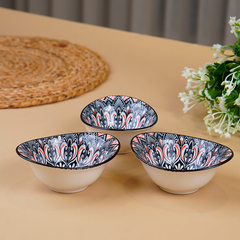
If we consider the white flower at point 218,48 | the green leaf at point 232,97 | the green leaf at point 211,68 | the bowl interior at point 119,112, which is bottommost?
the bowl interior at point 119,112

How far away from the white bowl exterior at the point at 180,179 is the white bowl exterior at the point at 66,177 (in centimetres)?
7

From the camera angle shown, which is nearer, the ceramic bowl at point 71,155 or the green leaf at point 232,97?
the ceramic bowl at point 71,155

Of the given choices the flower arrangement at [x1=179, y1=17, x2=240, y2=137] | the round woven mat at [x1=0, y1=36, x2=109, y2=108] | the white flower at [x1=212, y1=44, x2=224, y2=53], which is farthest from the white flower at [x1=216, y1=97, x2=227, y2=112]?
the round woven mat at [x1=0, y1=36, x2=109, y2=108]

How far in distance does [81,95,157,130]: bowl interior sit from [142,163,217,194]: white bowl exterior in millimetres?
198

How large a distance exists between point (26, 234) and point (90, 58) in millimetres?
693

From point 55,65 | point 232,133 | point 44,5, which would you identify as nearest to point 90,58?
point 55,65

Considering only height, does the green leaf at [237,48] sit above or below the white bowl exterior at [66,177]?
above

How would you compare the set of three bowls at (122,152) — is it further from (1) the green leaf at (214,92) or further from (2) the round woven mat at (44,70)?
(2) the round woven mat at (44,70)

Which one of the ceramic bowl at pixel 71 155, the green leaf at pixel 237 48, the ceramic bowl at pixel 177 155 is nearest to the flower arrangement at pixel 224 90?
the green leaf at pixel 237 48

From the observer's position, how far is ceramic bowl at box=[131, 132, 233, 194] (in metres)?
0.45

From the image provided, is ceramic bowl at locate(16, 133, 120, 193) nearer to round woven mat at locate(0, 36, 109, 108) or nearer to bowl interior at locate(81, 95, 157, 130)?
bowl interior at locate(81, 95, 157, 130)

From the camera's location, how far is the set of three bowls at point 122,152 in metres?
0.44

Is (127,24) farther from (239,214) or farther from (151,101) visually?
(239,214)

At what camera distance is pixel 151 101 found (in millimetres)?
814
